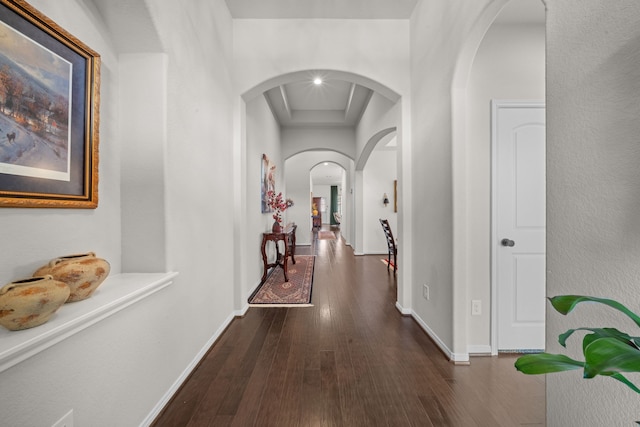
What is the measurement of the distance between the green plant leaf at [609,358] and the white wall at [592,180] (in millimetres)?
677

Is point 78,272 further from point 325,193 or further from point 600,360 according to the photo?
point 325,193

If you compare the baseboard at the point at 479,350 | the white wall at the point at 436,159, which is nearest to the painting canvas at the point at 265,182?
the white wall at the point at 436,159

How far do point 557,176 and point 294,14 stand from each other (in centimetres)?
283

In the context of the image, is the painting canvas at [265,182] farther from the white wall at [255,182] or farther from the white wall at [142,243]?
the white wall at [142,243]

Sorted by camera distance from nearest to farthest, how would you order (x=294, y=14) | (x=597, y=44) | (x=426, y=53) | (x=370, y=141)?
(x=597, y=44) → (x=426, y=53) → (x=294, y=14) → (x=370, y=141)

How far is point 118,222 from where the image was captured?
4.62 ft

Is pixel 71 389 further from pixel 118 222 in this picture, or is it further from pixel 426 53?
pixel 426 53

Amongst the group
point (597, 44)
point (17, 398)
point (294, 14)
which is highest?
point (294, 14)

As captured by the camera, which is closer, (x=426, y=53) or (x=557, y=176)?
(x=557, y=176)

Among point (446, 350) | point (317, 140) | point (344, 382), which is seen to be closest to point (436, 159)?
point (446, 350)

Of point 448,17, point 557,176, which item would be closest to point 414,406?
point 557,176

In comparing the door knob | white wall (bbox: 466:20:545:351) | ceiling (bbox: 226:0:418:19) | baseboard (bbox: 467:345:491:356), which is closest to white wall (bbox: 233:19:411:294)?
ceiling (bbox: 226:0:418:19)

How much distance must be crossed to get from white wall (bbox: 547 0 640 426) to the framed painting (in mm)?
2150

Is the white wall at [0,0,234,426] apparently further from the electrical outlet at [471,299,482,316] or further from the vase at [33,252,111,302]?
the electrical outlet at [471,299,482,316]
